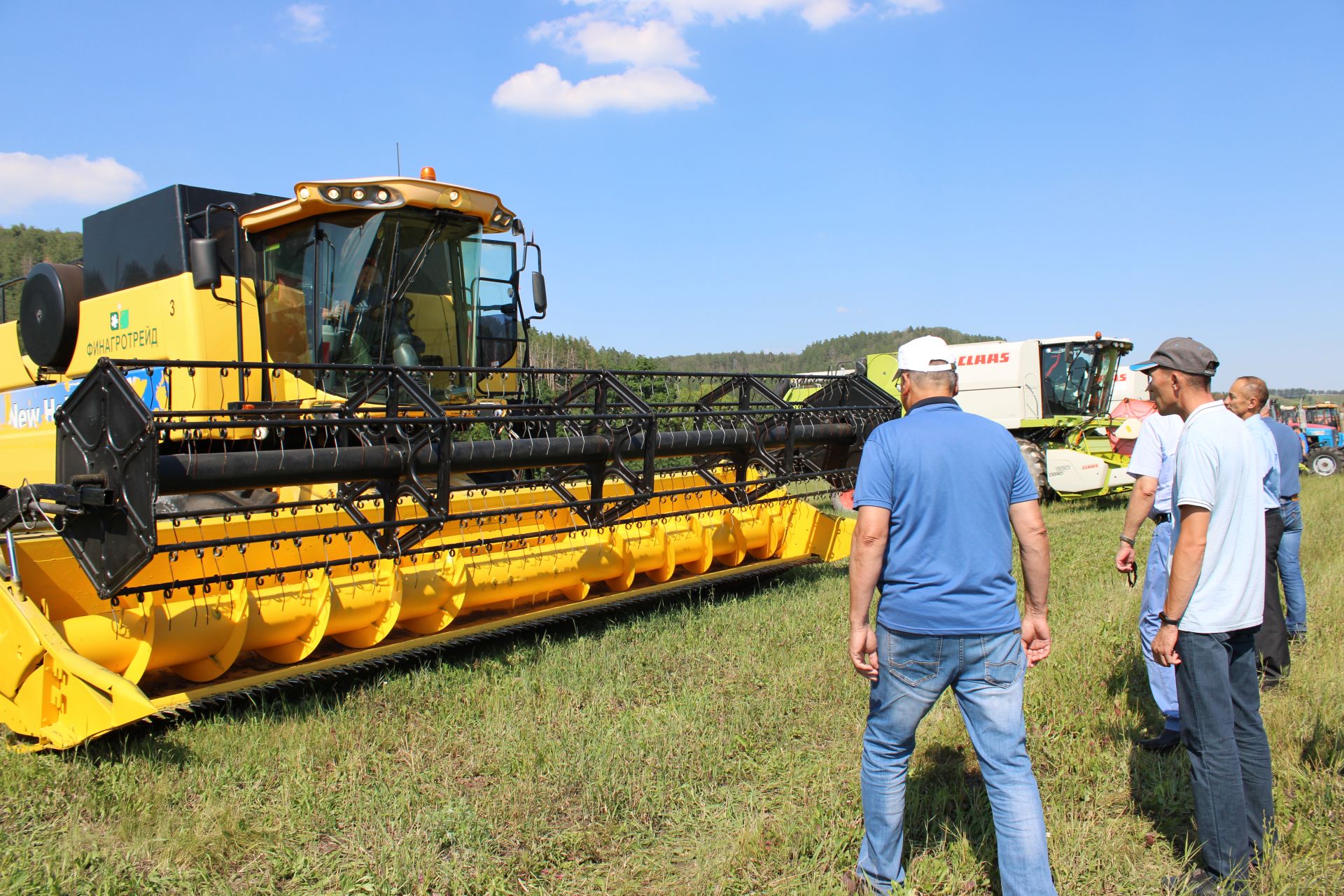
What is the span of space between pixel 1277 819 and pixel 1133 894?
82 cm

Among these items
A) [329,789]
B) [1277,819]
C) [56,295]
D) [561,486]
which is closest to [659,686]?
[561,486]

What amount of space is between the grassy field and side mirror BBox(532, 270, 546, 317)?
9.20 feet

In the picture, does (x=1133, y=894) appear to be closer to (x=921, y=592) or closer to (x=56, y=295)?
(x=921, y=592)

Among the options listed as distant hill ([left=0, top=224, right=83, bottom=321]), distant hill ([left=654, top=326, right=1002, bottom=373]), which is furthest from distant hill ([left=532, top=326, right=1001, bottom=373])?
distant hill ([left=0, top=224, right=83, bottom=321])

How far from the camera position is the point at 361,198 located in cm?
535

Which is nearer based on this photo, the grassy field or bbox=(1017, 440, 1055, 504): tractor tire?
the grassy field

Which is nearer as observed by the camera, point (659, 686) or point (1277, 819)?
point (1277, 819)

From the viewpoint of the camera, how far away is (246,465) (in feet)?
12.4

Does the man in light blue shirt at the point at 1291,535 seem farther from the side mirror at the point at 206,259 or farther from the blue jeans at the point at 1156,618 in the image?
the side mirror at the point at 206,259

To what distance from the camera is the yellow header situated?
5.25 metres

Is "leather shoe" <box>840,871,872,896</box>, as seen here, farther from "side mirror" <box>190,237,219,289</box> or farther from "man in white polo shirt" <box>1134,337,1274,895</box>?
"side mirror" <box>190,237,219,289</box>

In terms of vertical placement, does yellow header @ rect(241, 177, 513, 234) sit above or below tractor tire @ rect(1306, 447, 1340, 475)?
above

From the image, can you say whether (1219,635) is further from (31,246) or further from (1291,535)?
(31,246)

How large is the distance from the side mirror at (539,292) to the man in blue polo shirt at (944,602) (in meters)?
4.42
